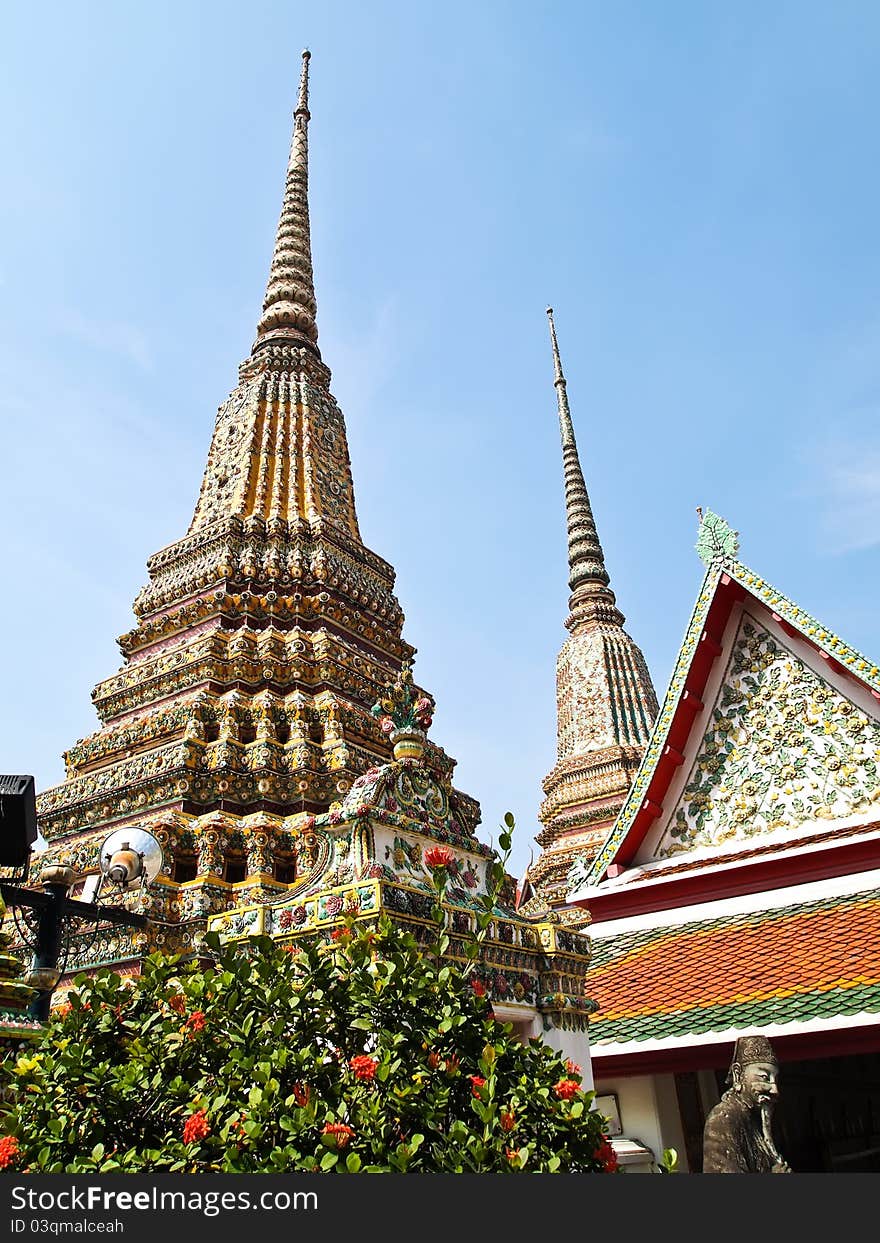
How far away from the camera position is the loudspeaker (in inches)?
276

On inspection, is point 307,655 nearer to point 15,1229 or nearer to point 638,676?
point 15,1229

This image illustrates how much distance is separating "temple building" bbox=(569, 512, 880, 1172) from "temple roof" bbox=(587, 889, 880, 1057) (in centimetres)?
2

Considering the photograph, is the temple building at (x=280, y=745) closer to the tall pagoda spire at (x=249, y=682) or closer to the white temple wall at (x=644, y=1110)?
the tall pagoda spire at (x=249, y=682)

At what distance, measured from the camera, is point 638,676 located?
2509cm

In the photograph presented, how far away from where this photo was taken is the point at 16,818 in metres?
7.37

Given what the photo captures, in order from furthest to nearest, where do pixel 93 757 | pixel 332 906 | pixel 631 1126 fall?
1. pixel 93 757
2. pixel 631 1126
3. pixel 332 906

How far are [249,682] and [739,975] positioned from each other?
5863 mm

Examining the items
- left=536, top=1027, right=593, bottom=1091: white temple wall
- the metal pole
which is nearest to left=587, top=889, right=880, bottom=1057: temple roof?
left=536, top=1027, right=593, bottom=1091: white temple wall

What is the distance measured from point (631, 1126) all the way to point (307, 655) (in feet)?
19.2

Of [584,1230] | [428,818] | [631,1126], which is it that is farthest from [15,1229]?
[631,1126]

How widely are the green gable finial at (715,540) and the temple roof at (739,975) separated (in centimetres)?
363

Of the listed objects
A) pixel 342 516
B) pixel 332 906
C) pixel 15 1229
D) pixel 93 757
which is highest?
pixel 342 516

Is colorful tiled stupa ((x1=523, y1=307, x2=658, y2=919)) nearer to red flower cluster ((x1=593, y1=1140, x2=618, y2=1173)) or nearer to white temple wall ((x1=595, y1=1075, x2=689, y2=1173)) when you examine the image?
white temple wall ((x1=595, y1=1075, x2=689, y2=1173))

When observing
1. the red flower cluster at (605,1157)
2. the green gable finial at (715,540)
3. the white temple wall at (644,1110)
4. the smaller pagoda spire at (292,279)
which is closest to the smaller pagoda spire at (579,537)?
the smaller pagoda spire at (292,279)
